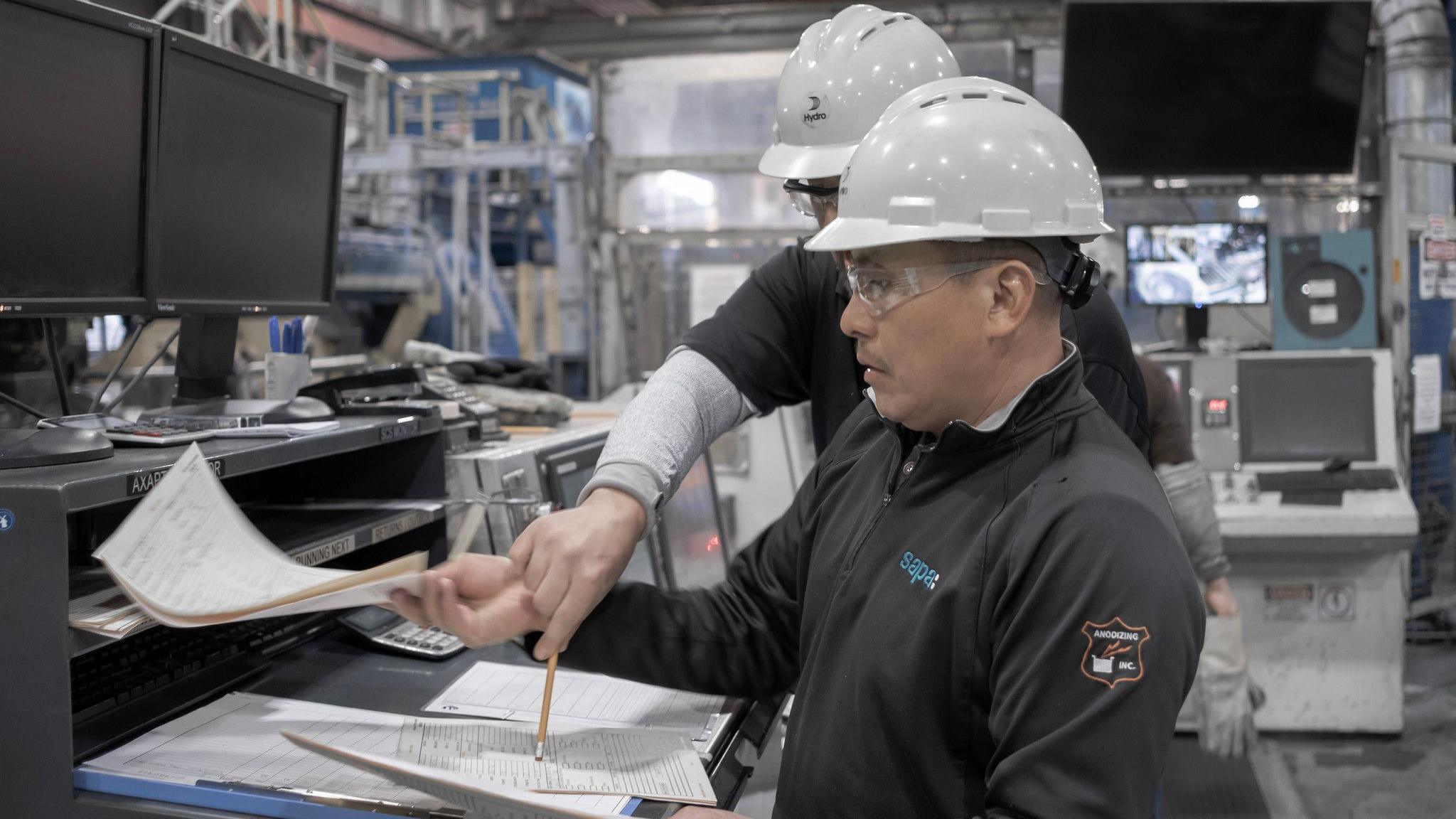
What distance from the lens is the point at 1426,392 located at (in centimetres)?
469

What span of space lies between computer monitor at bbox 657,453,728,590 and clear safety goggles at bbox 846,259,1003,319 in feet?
4.22

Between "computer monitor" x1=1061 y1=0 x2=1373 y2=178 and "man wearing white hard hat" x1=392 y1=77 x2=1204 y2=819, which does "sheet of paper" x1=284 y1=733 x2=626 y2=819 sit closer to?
"man wearing white hard hat" x1=392 y1=77 x2=1204 y2=819

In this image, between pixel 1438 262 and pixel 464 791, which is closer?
pixel 464 791

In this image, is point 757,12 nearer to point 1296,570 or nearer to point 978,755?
point 1296,570

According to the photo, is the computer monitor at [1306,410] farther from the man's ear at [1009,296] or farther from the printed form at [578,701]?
the man's ear at [1009,296]

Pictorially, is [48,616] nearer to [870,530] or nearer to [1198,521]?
[870,530]

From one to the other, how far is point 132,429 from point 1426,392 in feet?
15.8

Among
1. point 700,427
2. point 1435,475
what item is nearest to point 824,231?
point 700,427

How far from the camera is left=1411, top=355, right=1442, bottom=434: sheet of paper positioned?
15.2ft

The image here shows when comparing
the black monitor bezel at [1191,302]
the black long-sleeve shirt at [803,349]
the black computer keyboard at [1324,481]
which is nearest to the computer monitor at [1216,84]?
the black monitor bezel at [1191,302]

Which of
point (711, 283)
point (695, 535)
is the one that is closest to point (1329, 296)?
point (711, 283)

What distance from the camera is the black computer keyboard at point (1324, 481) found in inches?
158

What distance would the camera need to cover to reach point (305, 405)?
179 centimetres

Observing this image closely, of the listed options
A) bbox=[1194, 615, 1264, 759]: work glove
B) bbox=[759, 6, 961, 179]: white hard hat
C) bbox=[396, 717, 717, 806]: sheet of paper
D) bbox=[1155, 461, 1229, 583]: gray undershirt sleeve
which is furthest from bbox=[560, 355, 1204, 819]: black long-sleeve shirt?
bbox=[1194, 615, 1264, 759]: work glove
